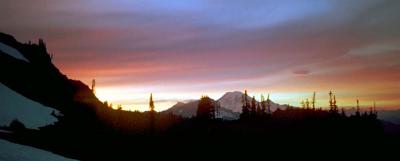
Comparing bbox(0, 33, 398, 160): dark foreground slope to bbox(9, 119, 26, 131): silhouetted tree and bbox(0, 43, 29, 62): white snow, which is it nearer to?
bbox(0, 43, 29, 62): white snow

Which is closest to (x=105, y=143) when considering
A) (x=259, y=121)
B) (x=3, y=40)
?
(x=3, y=40)

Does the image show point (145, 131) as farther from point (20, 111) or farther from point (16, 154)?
point (16, 154)

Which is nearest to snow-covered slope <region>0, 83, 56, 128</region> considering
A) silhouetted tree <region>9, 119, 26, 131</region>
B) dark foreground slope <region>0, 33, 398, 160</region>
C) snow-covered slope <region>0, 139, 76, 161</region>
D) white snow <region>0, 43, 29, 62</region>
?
silhouetted tree <region>9, 119, 26, 131</region>

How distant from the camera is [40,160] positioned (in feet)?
127

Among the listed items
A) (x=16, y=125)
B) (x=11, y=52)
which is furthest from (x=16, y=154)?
(x=11, y=52)

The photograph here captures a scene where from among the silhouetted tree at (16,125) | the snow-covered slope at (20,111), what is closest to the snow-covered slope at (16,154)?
the silhouetted tree at (16,125)

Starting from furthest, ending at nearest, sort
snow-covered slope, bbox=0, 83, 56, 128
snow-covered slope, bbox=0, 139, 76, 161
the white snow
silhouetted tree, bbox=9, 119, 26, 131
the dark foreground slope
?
the white snow → the dark foreground slope → snow-covered slope, bbox=0, 83, 56, 128 → silhouetted tree, bbox=9, 119, 26, 131 → snow-covered slope, bbox=0, 139, 76, 161

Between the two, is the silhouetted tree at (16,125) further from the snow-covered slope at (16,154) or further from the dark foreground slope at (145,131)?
the snow-covered slope at (16,154)

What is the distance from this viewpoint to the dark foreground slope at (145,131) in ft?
295

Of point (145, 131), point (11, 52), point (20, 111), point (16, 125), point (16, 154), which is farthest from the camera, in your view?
point (145, 131)

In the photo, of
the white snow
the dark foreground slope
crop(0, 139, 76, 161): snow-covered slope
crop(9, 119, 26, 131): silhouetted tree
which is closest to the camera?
crop(0, 139, 76, 161): snow-covered slope

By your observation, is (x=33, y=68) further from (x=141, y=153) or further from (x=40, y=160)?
(x=40, y=160)

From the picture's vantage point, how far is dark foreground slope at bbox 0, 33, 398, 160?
9006cm

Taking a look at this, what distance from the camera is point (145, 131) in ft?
344
